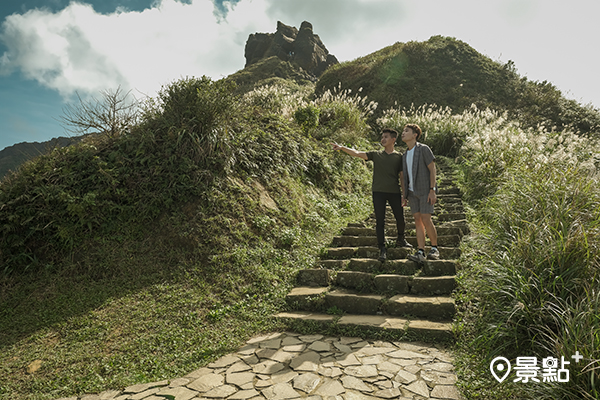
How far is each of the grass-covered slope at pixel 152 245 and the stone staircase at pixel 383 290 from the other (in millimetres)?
483

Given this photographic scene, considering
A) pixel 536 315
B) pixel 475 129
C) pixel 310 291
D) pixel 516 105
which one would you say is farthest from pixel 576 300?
Result: pixel 516 105

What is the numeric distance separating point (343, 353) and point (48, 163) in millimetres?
5673

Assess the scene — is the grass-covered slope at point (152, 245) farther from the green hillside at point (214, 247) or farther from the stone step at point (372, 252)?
the stone step at point (372, 252)

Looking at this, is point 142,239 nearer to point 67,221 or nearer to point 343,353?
point 67,221

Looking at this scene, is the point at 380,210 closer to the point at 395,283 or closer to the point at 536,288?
the point at 395,283

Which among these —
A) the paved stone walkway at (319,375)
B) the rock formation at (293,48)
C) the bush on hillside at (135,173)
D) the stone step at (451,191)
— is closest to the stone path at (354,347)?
the paved stone walkway at (319,375)

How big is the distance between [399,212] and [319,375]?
307 centimetres

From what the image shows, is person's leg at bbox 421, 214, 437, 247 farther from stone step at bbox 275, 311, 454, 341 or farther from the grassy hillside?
the grassy hillside

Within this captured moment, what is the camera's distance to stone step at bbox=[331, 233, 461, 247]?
19.3 ft

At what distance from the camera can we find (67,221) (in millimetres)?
5480

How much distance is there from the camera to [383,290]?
498cm

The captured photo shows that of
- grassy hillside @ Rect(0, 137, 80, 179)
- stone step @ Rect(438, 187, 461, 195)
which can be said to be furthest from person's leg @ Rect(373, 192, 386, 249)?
grassy hillside @ Rect(0, 137, 80, 179)

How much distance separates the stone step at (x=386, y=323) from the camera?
3.92m

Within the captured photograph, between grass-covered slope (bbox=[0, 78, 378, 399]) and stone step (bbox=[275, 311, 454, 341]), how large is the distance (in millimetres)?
502
